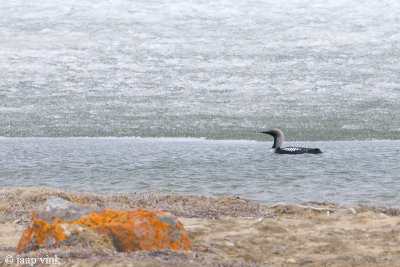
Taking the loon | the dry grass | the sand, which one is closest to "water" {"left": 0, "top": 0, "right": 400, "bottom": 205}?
the loon

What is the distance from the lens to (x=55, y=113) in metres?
42.1

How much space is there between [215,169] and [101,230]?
12666mm

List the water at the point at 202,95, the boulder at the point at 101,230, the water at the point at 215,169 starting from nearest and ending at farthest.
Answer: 1. the boulder at the point at 101,230
2. the water at the point at 215,169
3. the water at the point at 202,95

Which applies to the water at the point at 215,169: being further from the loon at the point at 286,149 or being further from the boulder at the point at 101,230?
the boulder at the point at 101,230

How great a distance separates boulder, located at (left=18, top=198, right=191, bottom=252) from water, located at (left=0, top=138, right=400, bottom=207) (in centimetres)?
685

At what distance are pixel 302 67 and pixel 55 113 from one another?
893 inches

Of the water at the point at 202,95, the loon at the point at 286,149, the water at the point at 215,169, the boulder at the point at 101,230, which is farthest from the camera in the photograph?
the loon at the point at 286,149

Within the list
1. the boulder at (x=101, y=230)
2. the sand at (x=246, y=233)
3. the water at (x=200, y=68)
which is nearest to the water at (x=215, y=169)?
the sand at (x=246, y=233)

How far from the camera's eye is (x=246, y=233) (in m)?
10.3

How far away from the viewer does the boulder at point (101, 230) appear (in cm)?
841

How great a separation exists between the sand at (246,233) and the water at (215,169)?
2.49m

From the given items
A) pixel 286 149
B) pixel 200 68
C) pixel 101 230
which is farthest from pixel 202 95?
pixel 101 230

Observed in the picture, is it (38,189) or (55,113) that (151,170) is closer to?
(38,189)

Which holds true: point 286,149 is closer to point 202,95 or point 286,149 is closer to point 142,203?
point 142,203
